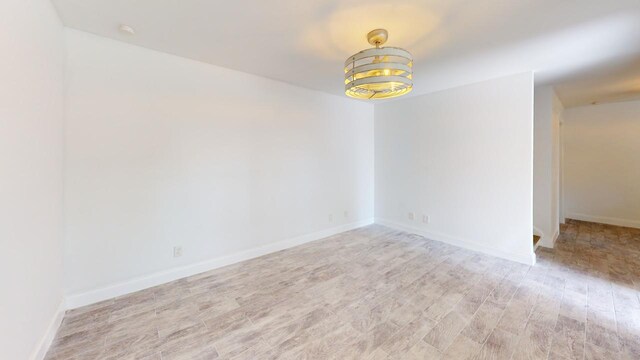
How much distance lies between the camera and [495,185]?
3.44 metres

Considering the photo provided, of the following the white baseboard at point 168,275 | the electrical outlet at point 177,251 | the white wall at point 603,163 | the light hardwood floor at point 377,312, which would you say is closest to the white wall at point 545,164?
the light hardwood floor at point 377,312

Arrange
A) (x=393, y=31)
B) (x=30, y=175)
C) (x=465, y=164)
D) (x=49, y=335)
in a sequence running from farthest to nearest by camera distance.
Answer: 1. (x=465, y=164)
2. (x=393, y=31)
3. (x=49, y=335)
4. (x=30, y=175)

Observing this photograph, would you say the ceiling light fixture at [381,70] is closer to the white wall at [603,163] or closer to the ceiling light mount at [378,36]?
the ceiling light mount at [378,36]

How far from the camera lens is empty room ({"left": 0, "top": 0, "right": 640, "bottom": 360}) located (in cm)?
175

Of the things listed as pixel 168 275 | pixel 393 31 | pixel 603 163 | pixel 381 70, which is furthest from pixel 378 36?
pixel 603 163

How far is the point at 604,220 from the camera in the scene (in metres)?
5.00

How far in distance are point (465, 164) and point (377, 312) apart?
8.68 feet

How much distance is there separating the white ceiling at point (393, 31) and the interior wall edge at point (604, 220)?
3.29m

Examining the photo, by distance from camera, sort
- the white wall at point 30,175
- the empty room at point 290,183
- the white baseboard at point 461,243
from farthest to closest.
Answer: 1. the white baseboard at point 461,243
2. the empty room at point 290,183
3. the white wall at point 30,175

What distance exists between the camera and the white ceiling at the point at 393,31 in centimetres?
181

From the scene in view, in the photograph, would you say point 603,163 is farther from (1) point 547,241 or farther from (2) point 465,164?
(2) point 465,164

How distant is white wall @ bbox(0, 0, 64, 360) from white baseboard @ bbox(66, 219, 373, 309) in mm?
213

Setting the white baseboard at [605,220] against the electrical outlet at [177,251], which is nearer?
the electrical outlet at [177,251]

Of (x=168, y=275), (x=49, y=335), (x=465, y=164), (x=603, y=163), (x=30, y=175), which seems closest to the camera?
(x=30, y=175)
